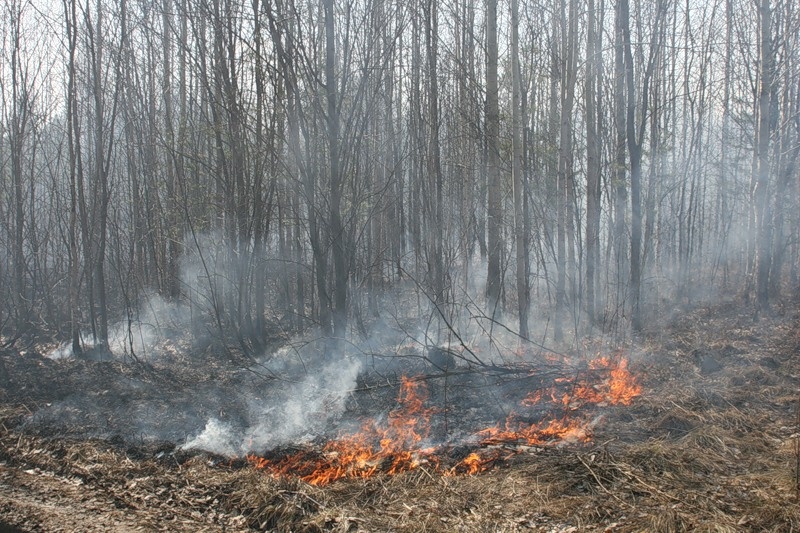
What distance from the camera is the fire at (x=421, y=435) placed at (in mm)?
4988

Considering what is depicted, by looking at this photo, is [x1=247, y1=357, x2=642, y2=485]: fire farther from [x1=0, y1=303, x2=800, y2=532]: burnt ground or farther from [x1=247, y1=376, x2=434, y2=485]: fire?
[x1=0, y1=303, x2=800, y2=532]: burnt ground

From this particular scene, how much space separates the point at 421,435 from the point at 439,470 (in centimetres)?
80

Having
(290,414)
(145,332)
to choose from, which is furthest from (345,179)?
Answer: (145,332)

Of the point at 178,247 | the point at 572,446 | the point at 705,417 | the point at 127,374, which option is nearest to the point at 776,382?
the point at 705,417

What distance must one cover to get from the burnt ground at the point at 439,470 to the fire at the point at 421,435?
0.18m

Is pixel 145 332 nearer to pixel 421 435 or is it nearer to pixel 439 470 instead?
pixel 421 435

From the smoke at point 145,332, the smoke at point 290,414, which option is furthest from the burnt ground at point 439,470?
the smoke at point 145,332

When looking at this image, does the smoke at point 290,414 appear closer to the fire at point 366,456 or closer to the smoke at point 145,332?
the fire at point 366,456

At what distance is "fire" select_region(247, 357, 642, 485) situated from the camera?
4.99 m

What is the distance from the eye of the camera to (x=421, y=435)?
564 centimetres

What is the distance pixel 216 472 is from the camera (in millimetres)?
5035

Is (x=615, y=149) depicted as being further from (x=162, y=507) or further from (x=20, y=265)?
(x=20, y=265)

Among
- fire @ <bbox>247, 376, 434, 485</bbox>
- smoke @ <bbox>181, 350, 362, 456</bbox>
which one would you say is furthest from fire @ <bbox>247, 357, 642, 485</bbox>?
smoke @ <bbox>181, 350, 362, 456</bbox>

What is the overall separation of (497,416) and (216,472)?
3110 millimetres
